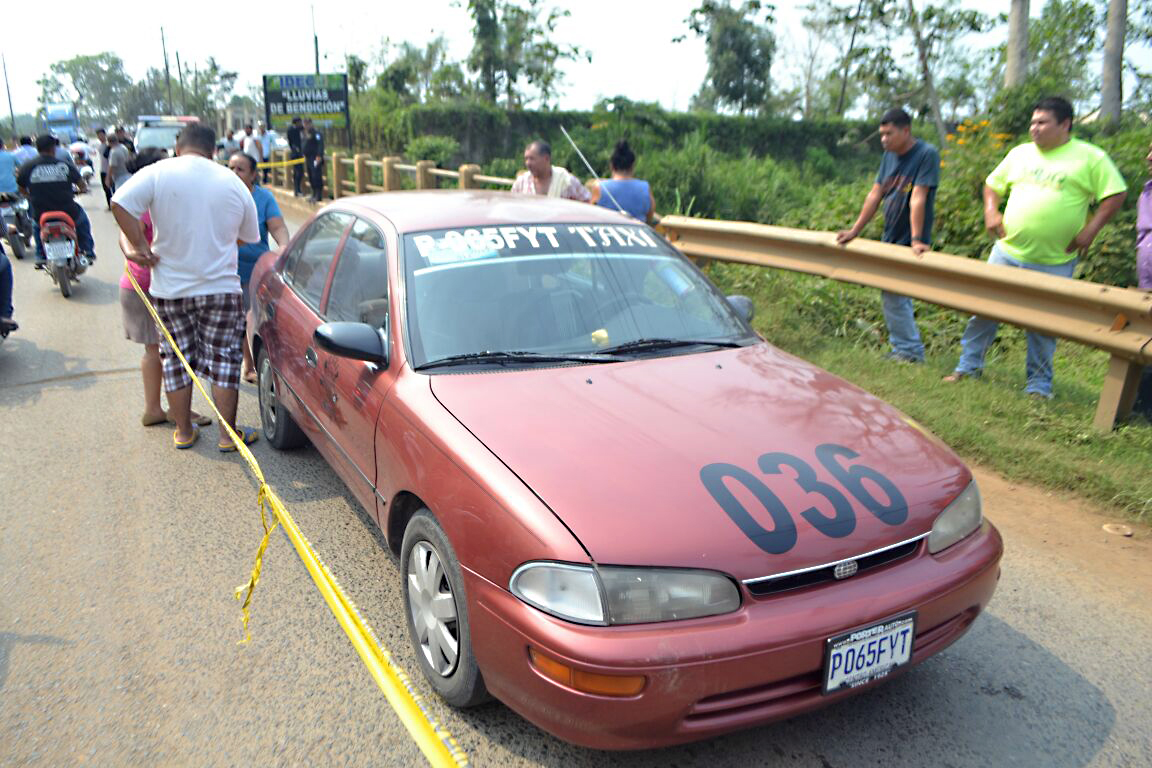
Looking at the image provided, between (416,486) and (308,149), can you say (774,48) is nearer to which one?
(308,149)

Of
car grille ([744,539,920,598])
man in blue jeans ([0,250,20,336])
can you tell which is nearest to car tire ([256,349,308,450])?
car grille ([744,539,920,598])

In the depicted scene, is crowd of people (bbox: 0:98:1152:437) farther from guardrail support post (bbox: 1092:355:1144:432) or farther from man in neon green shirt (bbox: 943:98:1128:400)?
guardrail support post (bbox: 1092:355:1144:432)

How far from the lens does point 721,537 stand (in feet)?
7.88

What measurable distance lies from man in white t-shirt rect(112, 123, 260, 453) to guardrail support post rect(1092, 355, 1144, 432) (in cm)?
502

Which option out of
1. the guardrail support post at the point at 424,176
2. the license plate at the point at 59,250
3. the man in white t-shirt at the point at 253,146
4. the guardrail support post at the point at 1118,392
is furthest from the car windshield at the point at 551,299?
the man in white t-shirt at the point at 253,146

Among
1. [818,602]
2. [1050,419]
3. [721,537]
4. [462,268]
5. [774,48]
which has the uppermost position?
[774,48]

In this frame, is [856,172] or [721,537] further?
[856,172]

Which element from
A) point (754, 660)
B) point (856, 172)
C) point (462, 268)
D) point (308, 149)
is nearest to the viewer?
point (754, 660)

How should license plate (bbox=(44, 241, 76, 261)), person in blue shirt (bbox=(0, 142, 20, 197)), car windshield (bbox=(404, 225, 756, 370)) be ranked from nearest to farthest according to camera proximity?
1. car windshield (bbox=(404, 225, 756, 370))
2. license plate (bbox=(44, 241, 76, 261))
3. person in blue shirt (bbox=(0, 142, 20, 197))

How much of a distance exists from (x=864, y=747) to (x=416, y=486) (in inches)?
64.8

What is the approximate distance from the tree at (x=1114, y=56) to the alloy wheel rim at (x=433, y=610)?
16.5 m

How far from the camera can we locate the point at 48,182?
1054cm

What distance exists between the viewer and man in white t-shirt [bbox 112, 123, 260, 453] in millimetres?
4938

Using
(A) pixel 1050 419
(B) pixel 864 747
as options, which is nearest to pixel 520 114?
(A) pixel 1050 419
